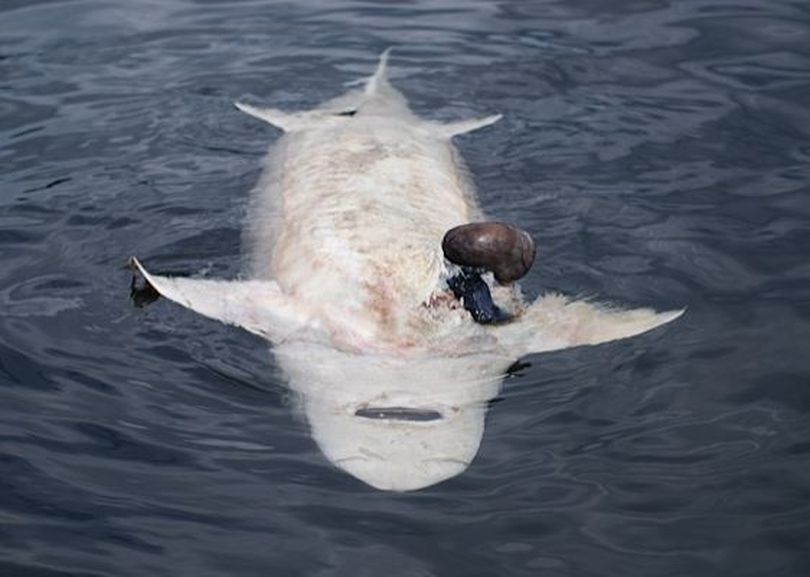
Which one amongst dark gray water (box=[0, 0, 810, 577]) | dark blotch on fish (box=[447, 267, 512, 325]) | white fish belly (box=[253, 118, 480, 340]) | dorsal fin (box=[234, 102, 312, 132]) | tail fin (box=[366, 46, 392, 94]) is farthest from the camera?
tail fin (box=[366, 46, 392, 94])

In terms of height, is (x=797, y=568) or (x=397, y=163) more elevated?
(x=397, y=163)

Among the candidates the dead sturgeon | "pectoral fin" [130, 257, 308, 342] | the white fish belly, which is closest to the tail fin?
the white fish belly

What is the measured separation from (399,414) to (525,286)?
6.43ft

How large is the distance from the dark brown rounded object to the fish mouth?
0.90 meters

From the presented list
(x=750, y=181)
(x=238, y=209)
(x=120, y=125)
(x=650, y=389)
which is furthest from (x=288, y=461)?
(x=120, y=125)

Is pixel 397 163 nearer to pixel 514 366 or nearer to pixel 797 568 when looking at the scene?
pixel 514 366

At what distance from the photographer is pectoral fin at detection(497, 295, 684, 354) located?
796cm

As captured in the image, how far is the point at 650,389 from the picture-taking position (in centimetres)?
768

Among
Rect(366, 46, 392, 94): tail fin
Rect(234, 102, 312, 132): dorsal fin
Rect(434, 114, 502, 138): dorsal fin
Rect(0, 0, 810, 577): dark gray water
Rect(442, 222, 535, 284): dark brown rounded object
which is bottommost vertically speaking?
Rect(0, 0, 810, 577): dark gray water

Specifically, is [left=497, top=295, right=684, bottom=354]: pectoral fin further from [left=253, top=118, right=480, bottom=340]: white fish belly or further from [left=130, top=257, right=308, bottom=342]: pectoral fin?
[left=130, top=257, right=308, bottom=342]: pectoral fin

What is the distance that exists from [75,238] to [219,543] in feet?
12.9

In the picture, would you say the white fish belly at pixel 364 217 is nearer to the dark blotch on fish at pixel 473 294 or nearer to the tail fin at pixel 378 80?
the dark blotch on fish at pixel 473 294

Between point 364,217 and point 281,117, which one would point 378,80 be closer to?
point 281,117

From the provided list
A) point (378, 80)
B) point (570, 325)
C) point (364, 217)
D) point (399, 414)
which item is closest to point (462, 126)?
point (378, 80)
